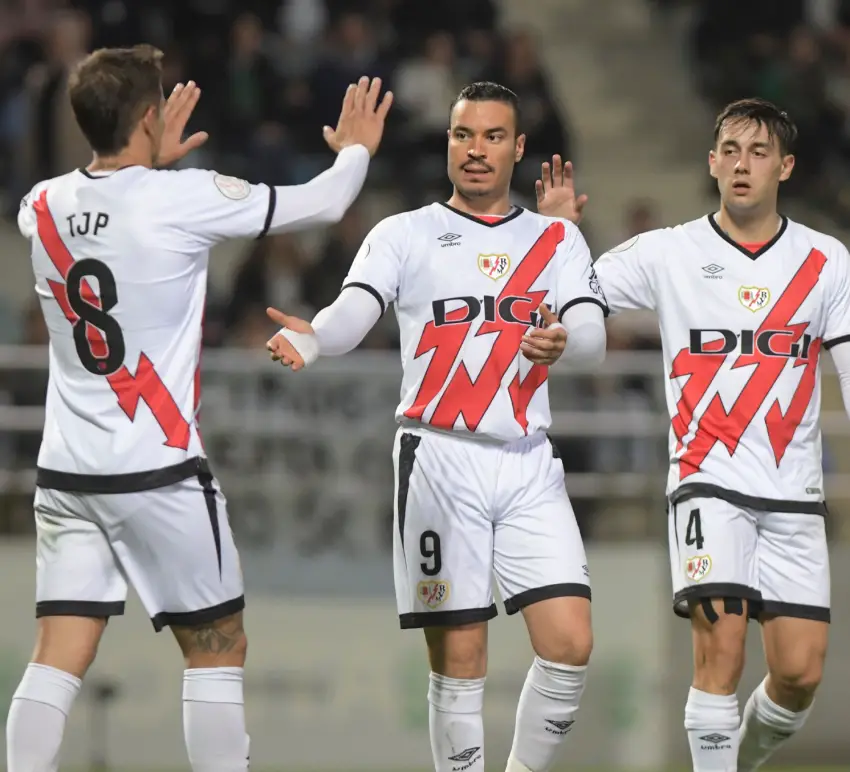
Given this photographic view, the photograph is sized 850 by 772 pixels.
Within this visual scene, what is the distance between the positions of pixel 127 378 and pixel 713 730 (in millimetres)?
2342

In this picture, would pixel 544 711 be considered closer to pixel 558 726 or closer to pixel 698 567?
pixel 558 726

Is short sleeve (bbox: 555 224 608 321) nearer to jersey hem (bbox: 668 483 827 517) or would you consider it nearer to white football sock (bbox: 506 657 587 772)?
jersey hem (bbox: 668 483 827 517)

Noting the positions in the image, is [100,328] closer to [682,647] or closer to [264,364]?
[264,364]

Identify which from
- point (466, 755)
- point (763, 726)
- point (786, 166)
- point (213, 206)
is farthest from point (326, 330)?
point (763, 726)

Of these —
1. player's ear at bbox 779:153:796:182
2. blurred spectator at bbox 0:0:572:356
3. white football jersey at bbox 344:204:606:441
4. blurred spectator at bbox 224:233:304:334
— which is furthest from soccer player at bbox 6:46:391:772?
blurred spectator at bbox 0:0:572:356

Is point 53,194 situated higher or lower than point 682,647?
higher

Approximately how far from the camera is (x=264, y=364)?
9.52 meters

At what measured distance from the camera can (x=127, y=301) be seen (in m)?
5.54

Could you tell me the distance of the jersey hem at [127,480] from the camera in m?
5.54

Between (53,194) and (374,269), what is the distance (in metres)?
1.10

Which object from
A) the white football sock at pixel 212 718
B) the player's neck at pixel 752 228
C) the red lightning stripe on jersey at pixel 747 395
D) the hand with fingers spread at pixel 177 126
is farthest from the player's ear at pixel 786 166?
the white football sock at pixel 212 718

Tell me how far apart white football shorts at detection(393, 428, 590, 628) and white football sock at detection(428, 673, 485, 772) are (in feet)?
0.72

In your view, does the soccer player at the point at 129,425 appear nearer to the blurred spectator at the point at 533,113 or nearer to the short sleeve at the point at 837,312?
the short sleeve at the point at 837,312

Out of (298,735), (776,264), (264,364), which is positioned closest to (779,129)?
(776,264)
